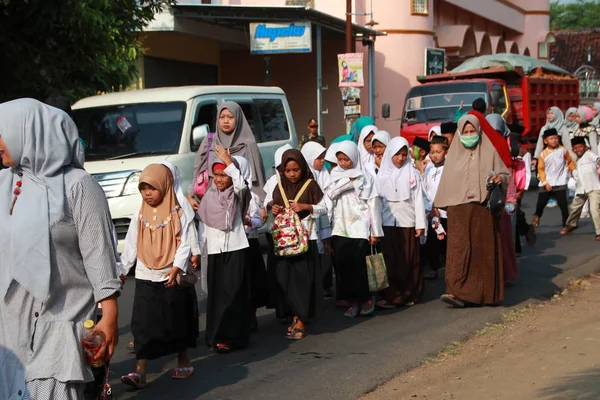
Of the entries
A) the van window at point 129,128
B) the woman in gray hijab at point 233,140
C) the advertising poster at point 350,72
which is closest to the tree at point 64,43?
the van window at point 129,128

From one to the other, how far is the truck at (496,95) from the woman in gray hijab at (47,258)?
624 inches

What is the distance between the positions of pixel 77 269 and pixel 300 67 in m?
25.9

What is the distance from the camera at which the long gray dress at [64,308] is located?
3531 millimetres

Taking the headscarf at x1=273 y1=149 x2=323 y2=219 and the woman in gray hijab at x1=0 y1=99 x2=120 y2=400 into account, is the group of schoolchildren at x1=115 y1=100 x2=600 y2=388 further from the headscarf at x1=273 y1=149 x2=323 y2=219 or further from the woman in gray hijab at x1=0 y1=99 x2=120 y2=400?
the woman in gray hijab at x1=0 y1=99 x2=120 y2=400

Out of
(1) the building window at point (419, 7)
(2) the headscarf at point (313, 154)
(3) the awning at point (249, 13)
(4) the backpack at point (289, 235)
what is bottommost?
(4) the backpack at point (289, 235)

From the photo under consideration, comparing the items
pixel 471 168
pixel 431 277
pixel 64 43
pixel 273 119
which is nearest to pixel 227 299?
pixel 471 168

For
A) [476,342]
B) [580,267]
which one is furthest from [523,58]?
[476,342]

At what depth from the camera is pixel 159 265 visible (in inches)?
251

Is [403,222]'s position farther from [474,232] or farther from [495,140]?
[495,140]

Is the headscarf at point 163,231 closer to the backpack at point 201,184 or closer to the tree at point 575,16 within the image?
the backpack at point 201,184

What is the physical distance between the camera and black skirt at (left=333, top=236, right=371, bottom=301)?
849 cm

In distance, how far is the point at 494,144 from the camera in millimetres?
8906

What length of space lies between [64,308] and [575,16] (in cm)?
9762

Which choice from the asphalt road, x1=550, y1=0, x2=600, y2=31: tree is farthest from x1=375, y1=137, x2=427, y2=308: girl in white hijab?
x1=550, y1=0, x2=600, y2=31: tree
